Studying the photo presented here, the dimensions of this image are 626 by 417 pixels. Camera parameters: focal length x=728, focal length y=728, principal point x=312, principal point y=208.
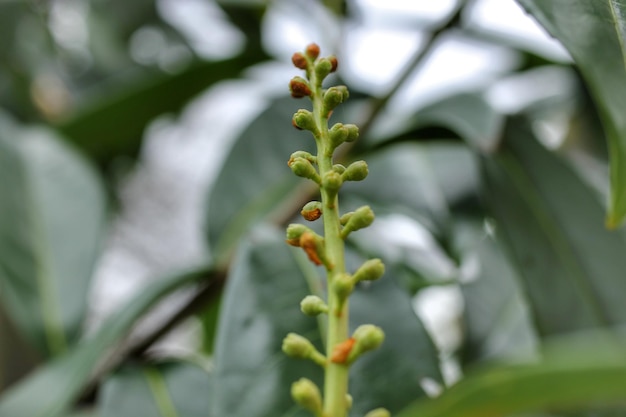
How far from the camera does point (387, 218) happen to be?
58cm

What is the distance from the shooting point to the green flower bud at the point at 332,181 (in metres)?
0.22

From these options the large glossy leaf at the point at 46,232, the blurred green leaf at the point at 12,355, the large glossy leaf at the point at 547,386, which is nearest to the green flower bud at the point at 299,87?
the large glossy leaf at the point at 547,386

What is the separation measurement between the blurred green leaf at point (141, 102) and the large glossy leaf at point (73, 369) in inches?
11.3

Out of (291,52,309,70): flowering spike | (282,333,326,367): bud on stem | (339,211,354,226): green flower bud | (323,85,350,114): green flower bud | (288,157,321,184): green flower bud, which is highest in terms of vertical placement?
(291,52,309,70): flowering spike

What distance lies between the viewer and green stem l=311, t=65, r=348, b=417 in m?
0.21

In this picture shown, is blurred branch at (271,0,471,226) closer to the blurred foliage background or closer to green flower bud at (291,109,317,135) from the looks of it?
the blurred foliage background

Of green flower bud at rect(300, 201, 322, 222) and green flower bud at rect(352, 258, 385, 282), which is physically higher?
green flower bud at rect(300, 201, 322, 222)

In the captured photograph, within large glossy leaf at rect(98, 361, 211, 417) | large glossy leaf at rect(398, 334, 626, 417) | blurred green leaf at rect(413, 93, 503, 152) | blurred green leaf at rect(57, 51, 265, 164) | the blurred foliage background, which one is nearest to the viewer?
large glossy leaf at rect(398, 334, 626, 417)

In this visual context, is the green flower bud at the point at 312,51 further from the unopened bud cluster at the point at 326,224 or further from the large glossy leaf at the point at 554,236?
the large glossy leaf at the point at 554,236

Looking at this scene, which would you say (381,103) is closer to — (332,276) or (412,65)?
(412,65)

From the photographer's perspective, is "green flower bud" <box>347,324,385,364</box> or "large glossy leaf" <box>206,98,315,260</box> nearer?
"green flower bud" <box>347,324,385,364</box>

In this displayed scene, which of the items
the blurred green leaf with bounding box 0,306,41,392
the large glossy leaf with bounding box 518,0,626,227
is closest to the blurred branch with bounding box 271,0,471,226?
the large glossy leaf with bounding box 518,0,626,227

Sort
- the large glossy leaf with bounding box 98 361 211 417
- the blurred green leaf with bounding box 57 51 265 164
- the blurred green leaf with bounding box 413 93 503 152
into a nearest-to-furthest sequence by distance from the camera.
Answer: the large glossy leaf with bounding box 98 361 211 417, the blurred green leaf with bounding box 413 93 503 152, the blurred green leaf with bounding box 57 51 265 164

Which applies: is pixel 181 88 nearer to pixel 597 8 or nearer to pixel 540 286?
pixel 540 286
